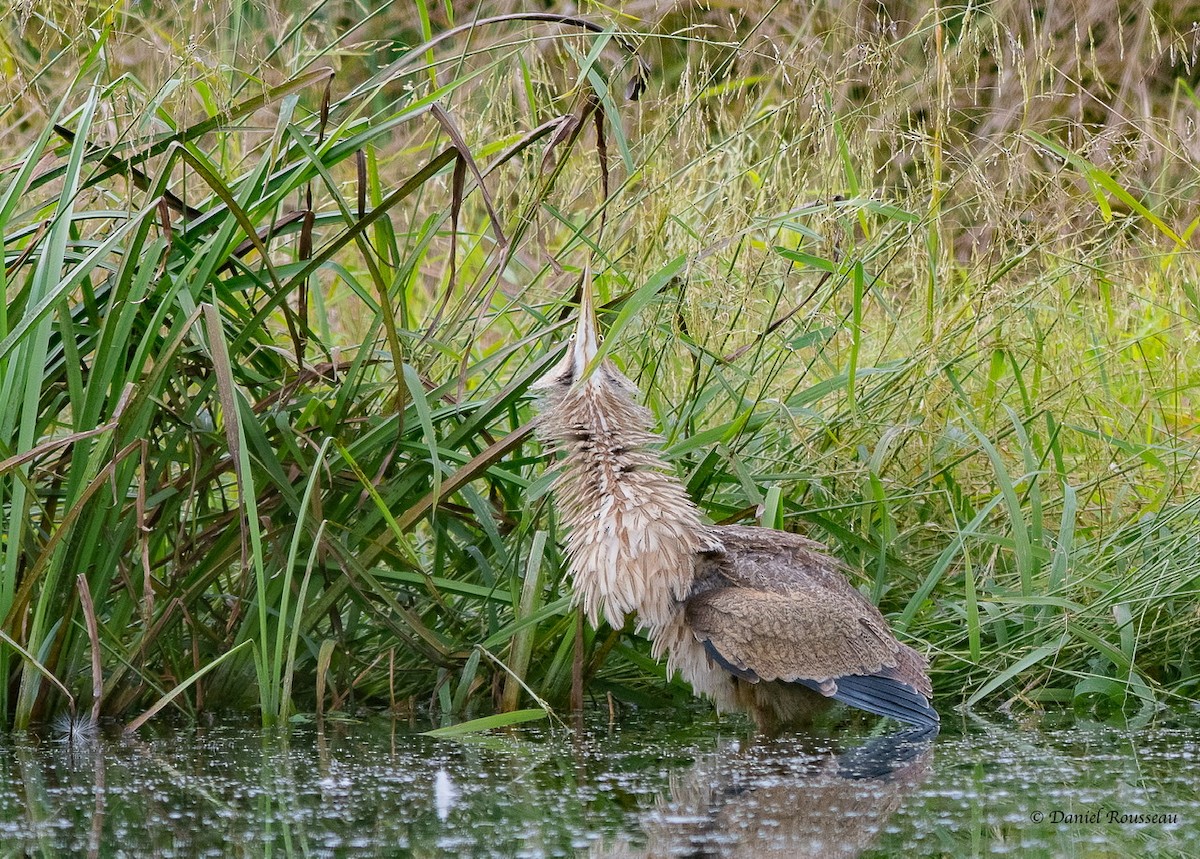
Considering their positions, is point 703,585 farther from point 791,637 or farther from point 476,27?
point 476,27

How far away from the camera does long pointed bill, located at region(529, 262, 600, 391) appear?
150 inches

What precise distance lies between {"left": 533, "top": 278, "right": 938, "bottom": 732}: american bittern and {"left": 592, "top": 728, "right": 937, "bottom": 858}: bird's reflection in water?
0.17m

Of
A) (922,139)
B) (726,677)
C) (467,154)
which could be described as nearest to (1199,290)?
(922,139)

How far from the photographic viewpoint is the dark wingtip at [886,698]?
143 inches

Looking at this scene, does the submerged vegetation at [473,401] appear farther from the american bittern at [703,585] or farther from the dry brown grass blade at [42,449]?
the american bittern at [703,585]

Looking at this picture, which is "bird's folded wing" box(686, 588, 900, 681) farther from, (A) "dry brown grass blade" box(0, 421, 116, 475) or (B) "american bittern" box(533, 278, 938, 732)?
(A) "dry brown grass blade" box(0, 421, 116, 475)

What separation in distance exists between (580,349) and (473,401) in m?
0.32

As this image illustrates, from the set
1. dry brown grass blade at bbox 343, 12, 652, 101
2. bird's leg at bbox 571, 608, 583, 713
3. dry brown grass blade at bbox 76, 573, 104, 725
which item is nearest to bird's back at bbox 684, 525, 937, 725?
bird's leg at bbox 571, 608, 583, 713

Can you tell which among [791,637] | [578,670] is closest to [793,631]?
[791,637]

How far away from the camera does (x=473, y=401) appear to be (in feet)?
12.9

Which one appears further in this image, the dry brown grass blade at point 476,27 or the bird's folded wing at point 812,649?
the bird's folded wing at point 812,649

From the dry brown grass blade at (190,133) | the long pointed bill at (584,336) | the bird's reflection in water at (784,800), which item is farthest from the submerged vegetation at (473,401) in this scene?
the bird's reflection in water at (784,800)

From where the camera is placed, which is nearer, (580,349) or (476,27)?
(476,27)

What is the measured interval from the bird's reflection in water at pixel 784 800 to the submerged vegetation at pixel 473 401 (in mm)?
541
